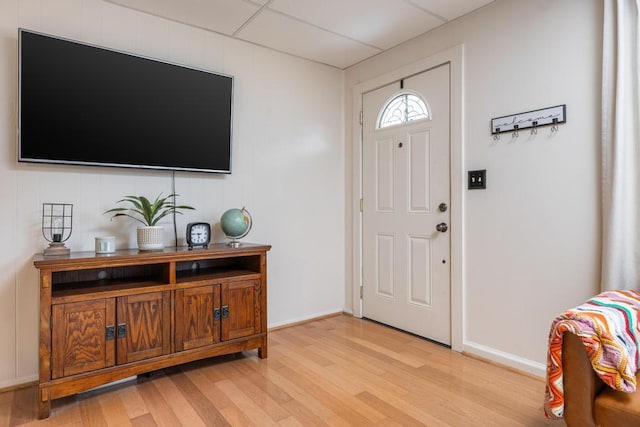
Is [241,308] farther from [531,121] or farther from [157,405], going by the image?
[531,121]

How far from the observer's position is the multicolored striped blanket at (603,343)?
51.8 inches

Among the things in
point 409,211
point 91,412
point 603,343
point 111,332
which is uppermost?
point 409,211

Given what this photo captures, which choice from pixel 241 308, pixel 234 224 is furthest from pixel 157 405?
pixel 234 224

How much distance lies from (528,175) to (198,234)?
2172 mm

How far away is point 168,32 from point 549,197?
2.75 metres

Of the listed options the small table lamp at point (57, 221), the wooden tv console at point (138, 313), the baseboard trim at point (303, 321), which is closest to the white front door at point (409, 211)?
the baseboard trim at point (303, 321)

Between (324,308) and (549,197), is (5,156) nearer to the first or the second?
(324,308)

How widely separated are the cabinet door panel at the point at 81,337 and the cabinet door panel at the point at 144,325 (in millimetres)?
57

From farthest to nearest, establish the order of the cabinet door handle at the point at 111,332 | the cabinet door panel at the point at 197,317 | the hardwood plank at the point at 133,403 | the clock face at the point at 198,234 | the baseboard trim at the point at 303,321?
the baseboard trim at the point at 303,321 → the clock face at the point at 198,234 → the cabinet door panel at the point at 197,317 → the cabinet door handle at the point at 111,332 → the hardwood plank at the point at 133,403

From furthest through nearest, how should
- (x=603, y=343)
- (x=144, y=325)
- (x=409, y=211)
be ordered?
1. (x=409, y=211)
2. (x=144, y=325)
3. (x=603, y=343)

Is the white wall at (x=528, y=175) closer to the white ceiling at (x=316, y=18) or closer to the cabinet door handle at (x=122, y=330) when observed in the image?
the white ceiling at (x=316, y=18)

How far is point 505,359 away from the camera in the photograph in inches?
95.7

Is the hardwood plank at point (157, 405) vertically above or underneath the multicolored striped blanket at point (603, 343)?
underneath

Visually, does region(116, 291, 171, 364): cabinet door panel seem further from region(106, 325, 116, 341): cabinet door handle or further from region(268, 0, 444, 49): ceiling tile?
region(268, 0, 444, 49): ceiling tile
